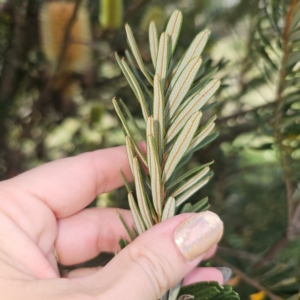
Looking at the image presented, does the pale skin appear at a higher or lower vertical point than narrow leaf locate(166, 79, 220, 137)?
lower

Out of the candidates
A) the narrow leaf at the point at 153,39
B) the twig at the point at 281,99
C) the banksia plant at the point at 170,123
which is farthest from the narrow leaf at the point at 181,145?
the twig at the point at 281,99

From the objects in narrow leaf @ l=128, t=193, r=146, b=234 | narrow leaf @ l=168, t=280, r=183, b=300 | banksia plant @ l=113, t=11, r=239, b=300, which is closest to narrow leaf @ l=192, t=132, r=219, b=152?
banksia plant @ l=113, t=11, r=239, b=300

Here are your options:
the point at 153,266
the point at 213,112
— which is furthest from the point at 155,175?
the point at 213,112

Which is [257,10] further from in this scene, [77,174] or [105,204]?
[105,204]

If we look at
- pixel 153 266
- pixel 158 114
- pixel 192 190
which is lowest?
pixel 153 266

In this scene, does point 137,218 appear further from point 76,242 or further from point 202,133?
point 76,242

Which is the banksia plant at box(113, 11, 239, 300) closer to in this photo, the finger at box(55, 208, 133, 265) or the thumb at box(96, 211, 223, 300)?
the thumb at box(96, 211, 223, 300)

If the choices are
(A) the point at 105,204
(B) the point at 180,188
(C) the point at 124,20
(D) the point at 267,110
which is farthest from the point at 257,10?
(A) the point at 105,204
